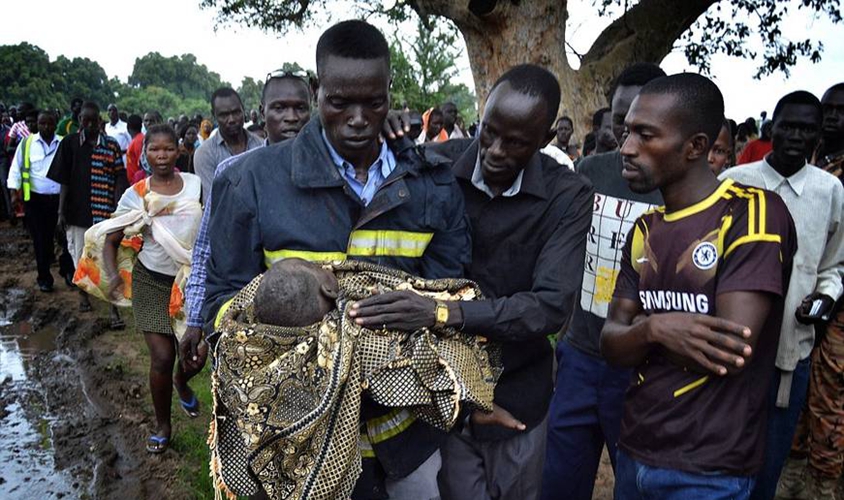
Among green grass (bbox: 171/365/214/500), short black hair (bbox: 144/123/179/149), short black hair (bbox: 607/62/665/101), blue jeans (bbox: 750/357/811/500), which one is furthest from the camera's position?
short black hair (bbox: 144/123/179/149)

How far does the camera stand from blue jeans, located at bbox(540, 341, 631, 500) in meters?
2.90

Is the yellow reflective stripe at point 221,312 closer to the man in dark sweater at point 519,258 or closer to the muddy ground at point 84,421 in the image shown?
the man in dark sweater at point 519,258

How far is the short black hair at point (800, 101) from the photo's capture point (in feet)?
10.5

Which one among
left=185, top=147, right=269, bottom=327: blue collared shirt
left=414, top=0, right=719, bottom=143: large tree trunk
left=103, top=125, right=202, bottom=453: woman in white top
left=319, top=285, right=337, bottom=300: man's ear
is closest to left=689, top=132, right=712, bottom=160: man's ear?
left=319, top=285, right=337, bottom=300: man's ear

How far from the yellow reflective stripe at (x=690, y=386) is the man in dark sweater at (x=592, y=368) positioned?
79cm

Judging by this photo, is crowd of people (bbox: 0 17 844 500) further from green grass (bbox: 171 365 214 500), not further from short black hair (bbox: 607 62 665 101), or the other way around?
green grass (bbox: 171 365 214 500)

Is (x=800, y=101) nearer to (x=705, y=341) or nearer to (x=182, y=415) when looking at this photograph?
(x=705, y=341)

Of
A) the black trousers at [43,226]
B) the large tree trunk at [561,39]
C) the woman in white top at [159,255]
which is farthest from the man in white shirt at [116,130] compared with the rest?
the woman in white top at [159,255]

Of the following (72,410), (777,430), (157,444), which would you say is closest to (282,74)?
(157,444)

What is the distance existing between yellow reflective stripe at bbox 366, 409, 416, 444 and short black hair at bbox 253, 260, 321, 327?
0.47 metres

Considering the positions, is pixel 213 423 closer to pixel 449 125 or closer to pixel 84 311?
pixel 84 311

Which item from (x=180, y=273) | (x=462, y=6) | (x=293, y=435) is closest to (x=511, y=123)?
(x=293, y=435)

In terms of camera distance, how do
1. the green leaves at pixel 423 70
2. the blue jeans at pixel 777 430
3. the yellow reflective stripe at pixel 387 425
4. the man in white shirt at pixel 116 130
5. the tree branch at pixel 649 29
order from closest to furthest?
the yellow reflective stripe at pixel 387 425, the blue jeans at pixel 777 430, the tree branch at pixel 649 29, the man in white shirt at pixel 116 130, the green leaves at pixel 423 70

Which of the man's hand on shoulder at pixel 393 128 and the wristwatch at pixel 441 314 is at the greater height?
the man's hand on shoulder at pixel 393 128
